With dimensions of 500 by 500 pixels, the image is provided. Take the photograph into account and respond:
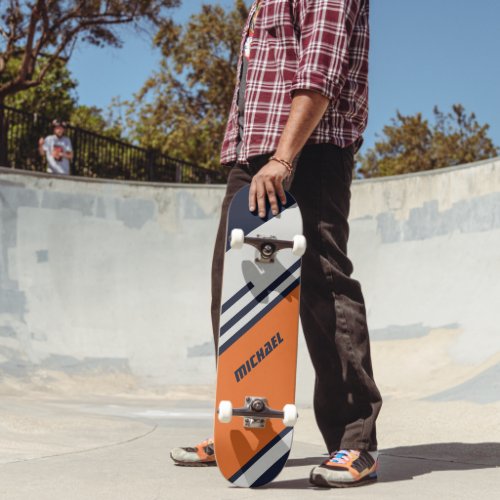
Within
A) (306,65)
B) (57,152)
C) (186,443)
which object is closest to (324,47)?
(306,65)

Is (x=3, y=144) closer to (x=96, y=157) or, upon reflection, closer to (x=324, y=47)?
(x=96, y=157)

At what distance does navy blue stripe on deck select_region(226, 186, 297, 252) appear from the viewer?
264 cm

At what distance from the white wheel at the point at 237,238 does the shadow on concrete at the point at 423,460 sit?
79 centimetres

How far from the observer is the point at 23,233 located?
A: 9.57 meters

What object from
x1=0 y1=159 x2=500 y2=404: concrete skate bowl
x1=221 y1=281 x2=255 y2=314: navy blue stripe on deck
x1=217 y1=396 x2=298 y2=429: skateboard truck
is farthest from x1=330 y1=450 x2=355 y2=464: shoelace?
x1=0 y1=159 x2=500 y2=404: concrete skate bowl

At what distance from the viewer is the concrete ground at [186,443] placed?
8.03 feet

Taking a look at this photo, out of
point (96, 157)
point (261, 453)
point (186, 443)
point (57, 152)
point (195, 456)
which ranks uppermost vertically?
point (96, 157)

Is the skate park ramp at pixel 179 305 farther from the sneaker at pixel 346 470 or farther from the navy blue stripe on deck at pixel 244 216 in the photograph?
the navy blue stripe on deck at pixel 244 216

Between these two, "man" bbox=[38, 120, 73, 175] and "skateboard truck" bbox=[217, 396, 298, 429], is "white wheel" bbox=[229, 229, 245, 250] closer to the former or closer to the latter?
"skateboard truck" bbox=[217, 396, 298, 429]

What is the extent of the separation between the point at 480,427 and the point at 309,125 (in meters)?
2.56

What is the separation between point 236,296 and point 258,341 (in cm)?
17

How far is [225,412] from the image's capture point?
2.53m

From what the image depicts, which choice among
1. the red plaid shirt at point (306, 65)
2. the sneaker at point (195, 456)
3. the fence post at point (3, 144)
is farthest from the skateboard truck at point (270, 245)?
the fence post at point (3, 144)

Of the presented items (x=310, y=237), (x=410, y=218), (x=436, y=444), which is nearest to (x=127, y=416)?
(x=436, y=444)
